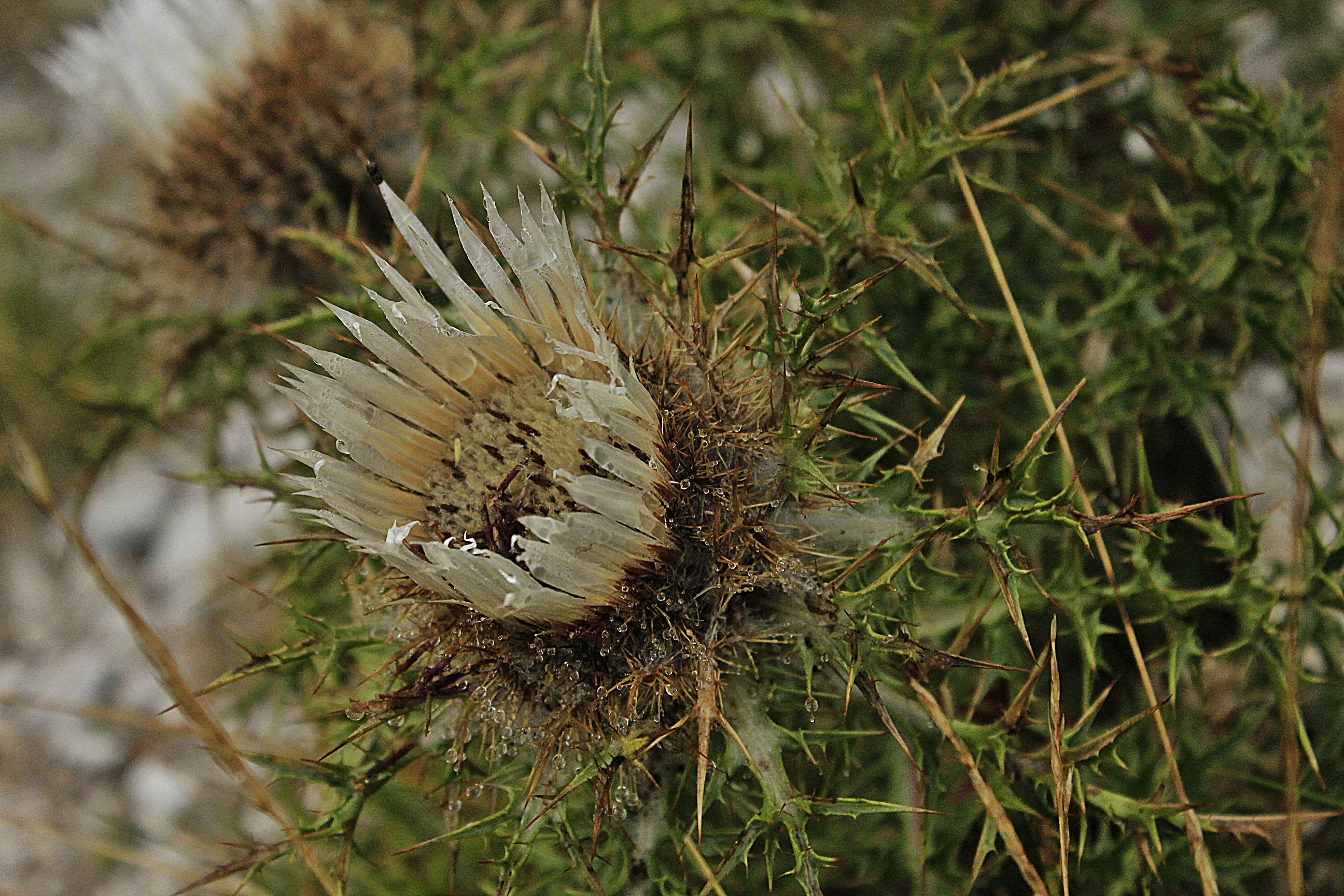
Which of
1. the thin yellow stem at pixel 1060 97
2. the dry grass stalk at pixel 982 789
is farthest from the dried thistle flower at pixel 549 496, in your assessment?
the thin yellow stem at pixel 1060 97

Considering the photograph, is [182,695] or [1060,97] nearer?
[182,695]

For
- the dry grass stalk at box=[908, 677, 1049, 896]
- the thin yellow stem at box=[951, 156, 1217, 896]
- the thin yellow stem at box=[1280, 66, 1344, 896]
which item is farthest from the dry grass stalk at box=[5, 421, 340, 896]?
the thin yellow stem at box=[1280, 66, 1344, 896]

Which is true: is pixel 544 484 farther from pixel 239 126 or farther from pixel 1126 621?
pixel 239 126

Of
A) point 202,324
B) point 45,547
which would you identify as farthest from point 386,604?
point 45,547

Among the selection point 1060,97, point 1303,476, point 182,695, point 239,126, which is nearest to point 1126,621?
point 1303,476

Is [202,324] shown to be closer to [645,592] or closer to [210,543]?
[645,592]

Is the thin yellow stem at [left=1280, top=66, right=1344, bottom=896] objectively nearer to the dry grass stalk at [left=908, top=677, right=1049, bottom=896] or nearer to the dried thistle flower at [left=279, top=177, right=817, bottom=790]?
the dry grass stalk at [left=908, top=677, right=1049, bottom=896]
